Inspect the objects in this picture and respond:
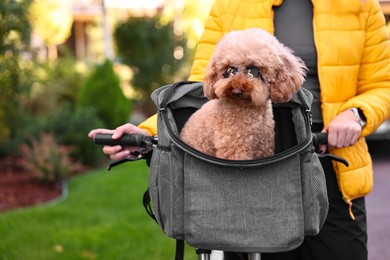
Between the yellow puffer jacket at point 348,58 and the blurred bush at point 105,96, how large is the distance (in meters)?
9.71

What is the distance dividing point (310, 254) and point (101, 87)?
9944 millimetres

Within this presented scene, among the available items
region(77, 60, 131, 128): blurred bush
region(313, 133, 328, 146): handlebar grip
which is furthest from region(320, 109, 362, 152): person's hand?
region(77, 60, 131, 128): blurred bush

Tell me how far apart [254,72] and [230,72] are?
0.08m

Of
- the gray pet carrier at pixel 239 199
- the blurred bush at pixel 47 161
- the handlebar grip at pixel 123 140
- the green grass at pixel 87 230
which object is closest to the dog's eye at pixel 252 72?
the gray pet carrier at pixel 239 199

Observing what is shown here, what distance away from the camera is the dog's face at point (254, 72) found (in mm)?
2064

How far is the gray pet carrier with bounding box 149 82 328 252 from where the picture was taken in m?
1.94

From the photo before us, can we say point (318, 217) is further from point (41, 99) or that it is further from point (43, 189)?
point (41, 99)

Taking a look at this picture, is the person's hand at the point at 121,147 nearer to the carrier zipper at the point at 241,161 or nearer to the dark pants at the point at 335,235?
the carrier zipper at the point at 241,161

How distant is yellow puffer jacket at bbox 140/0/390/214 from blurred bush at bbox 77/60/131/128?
9.71 meters

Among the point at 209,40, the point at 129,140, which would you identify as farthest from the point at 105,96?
the point at 129,140

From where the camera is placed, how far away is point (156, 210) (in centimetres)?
216

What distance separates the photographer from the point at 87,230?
20.6 ft

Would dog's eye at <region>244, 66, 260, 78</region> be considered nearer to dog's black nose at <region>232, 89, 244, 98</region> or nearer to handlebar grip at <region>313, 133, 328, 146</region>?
dog's black nose at <region>232, 89, 244, 98</region>

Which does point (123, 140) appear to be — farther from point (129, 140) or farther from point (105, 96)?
point (105, 96)
